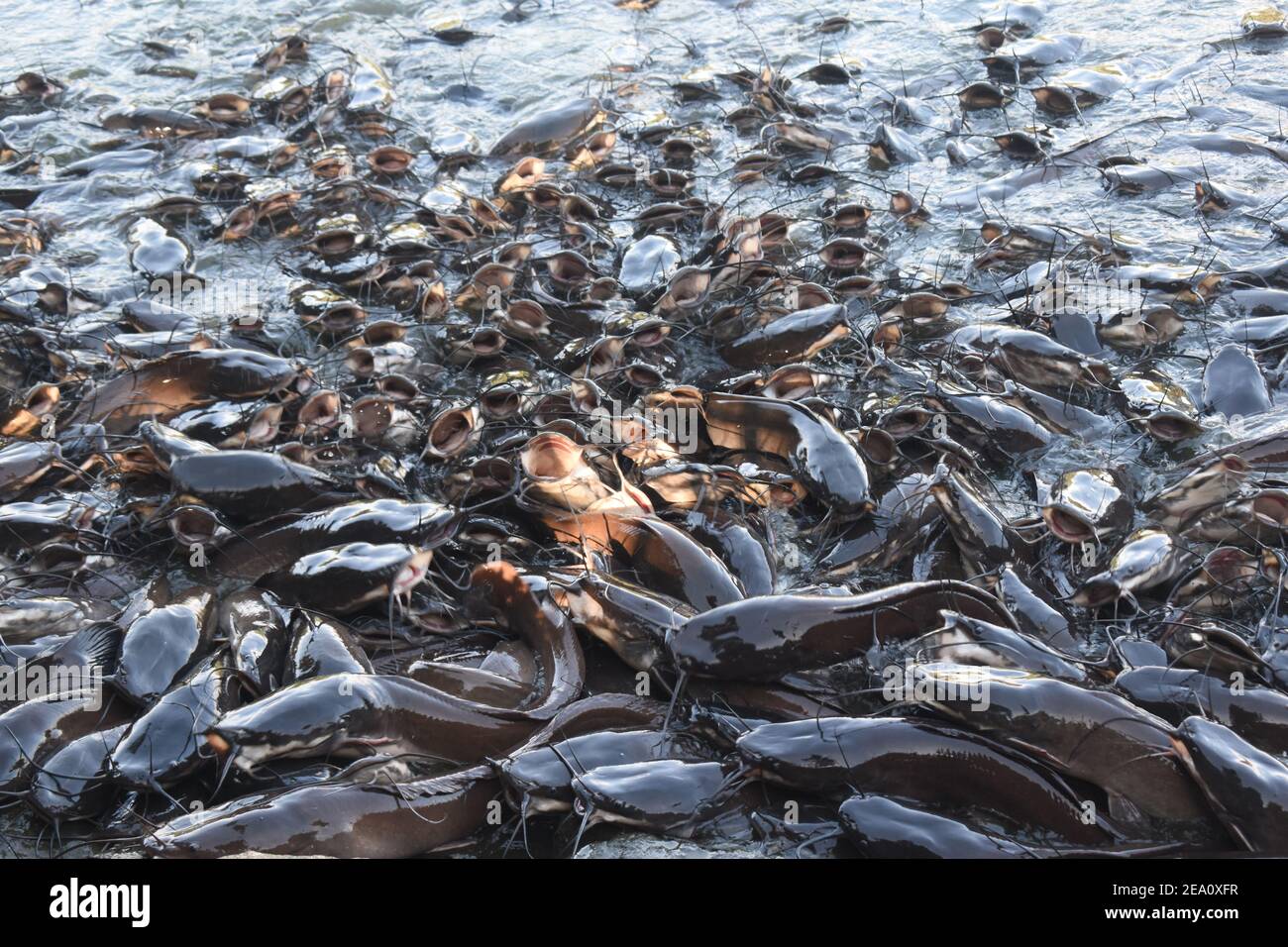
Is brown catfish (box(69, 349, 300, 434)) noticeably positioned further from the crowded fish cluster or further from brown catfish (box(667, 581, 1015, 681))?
brown catfish (box(667, 581, 1015, 681))

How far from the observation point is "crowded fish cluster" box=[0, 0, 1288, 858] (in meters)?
3.00

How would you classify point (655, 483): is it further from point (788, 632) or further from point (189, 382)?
point (189, 382)

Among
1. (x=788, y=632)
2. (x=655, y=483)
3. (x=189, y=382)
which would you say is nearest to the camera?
(x=788, y=632)

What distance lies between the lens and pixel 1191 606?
368cm


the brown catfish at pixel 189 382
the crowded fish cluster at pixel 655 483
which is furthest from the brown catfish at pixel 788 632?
the brown catfish at pixel 189 382

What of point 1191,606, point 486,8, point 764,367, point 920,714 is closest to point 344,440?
point 764,367

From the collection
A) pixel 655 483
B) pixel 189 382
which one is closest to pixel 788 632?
pixel 655 483

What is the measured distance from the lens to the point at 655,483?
13.5 ft

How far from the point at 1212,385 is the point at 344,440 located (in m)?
3.64

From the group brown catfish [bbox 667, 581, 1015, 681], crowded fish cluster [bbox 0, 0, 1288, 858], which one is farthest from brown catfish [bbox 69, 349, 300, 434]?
brown catfish [bbox 667, 581, 1015, 681]

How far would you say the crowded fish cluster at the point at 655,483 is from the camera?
9.84ft

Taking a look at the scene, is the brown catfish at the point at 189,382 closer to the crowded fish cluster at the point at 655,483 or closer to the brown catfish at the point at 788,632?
the crowded fish cluster at the point at 655,483

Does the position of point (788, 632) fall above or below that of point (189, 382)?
above
